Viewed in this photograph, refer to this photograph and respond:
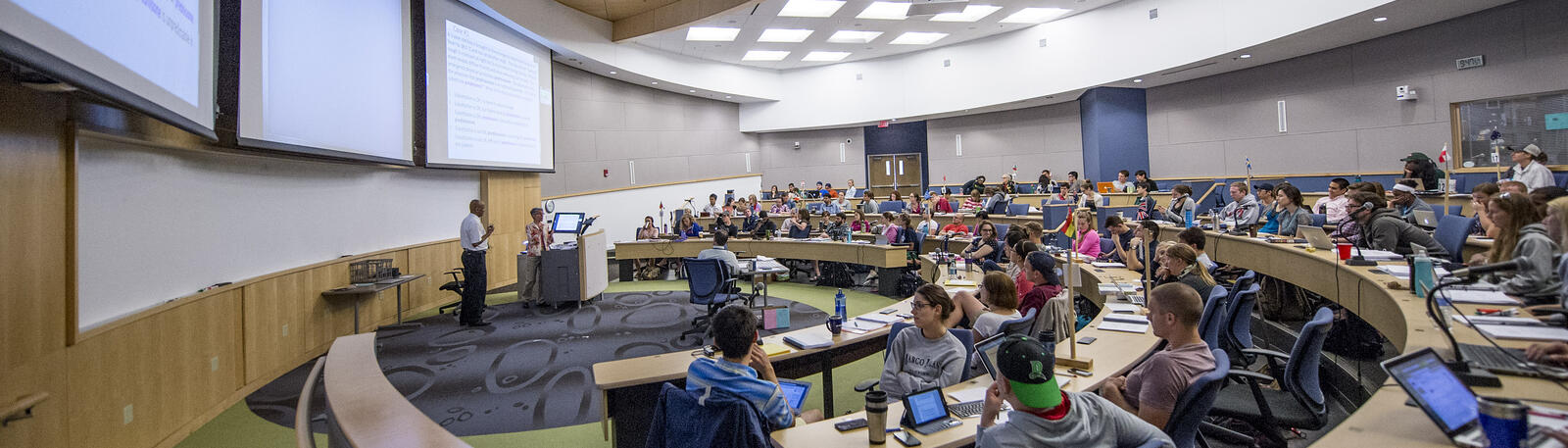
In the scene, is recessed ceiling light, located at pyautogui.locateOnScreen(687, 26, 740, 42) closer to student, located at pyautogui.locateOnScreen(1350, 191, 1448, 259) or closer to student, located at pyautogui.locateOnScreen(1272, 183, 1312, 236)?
student, located at pyautogui.locateOnScreen(1272, 183, 1312, 236)

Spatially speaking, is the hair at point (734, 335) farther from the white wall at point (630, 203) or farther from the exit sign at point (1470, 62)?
the exit sign at point (1470, 62)

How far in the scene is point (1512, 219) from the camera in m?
3.38

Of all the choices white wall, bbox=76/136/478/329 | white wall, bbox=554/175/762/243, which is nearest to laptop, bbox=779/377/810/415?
white wall, bbox=76/136/478/329

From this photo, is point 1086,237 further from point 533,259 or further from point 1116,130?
point 1116,130

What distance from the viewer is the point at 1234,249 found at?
6.64 metres

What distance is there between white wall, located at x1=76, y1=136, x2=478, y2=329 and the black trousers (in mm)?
1095

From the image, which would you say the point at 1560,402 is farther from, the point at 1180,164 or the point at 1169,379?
the point at 1180,164

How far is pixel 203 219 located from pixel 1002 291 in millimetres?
5400

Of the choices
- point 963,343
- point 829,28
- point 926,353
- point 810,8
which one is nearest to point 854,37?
point 829,28

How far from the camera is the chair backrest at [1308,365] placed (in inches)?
108

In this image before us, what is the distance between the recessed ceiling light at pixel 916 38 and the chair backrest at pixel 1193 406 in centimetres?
1216

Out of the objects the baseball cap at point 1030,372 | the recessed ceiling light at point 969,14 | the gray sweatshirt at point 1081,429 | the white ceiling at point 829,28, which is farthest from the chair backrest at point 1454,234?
the recessed ceiling light at point 969,14

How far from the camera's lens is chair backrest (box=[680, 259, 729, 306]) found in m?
6.03

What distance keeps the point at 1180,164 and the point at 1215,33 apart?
142 inches
